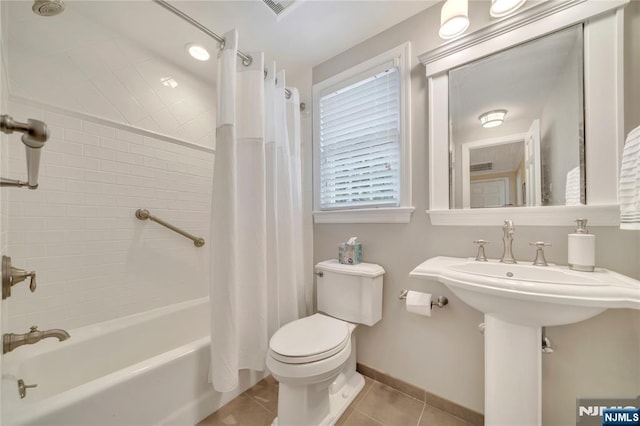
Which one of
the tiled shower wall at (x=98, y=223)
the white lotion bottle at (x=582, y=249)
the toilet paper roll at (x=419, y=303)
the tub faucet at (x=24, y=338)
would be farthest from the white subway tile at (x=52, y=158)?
the white lotion bottle at (x=582, y=249)

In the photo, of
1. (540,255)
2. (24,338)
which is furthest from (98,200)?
(540,255)

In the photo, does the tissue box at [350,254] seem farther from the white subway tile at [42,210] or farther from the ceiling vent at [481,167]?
the white subway tile at [42,210]

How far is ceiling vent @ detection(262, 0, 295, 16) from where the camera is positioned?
50.6 inches

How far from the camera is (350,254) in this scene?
146cm

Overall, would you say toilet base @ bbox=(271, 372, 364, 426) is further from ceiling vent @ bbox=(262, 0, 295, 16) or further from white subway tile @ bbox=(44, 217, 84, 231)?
ceiling vent @ bbox=(262, 0, 295, 16)

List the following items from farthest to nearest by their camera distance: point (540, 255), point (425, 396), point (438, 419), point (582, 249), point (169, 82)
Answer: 1. point (169, 82)
2. point (425, 396)
3. point (438, 419)
4. point (540, 255)
5. point (582, 249)

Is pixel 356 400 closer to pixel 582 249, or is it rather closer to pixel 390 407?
pixel 390 407

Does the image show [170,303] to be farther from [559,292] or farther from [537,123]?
[537,123]

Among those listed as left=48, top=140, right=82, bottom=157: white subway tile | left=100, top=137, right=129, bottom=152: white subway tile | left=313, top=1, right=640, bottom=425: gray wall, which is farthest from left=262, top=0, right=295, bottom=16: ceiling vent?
left=48, top=140, right=82, bottom=157: white subway tile

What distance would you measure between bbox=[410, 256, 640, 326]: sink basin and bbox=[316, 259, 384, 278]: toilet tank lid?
0.37 meters

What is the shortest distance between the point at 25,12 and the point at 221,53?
39.2 inches

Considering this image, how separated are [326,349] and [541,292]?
80cm

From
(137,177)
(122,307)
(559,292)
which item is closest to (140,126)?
(137,177)

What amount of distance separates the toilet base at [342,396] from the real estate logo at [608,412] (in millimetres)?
961
